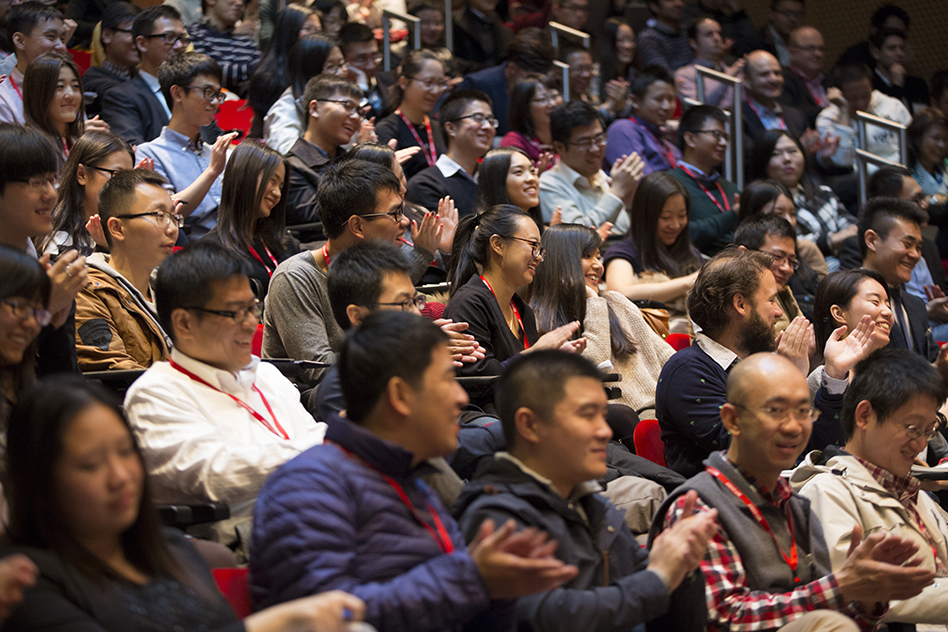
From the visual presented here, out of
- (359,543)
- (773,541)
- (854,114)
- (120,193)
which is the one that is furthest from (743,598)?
(854,114)

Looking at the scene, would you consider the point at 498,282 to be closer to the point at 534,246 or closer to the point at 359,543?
the point at 534,246

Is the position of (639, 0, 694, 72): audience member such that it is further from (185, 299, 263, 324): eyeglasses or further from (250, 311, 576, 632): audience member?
(250, 311, 576, 632): audience member

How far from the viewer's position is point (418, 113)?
5.52 meters

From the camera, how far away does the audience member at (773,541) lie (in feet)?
6.74

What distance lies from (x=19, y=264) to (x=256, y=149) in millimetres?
1844

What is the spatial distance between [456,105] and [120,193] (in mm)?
2497

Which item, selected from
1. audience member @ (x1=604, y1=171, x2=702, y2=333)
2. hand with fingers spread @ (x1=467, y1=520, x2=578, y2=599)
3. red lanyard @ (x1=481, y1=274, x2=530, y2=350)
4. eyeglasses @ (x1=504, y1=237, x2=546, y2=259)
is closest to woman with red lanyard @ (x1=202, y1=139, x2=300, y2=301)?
red lanyard @ (x1=481, y1=274, x2=530, y2=350)

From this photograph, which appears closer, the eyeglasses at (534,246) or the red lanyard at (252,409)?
the red lanyard at (252,409)

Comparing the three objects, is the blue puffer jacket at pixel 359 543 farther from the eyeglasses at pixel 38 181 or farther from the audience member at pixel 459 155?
the audience member at pixel 459 155

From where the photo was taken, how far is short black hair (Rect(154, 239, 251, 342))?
2.16 metres

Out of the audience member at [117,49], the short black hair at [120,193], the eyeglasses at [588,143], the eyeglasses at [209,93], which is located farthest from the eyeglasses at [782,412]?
the audience member at [117,49]

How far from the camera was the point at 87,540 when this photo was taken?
1482mm

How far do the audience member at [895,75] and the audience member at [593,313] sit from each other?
556cm

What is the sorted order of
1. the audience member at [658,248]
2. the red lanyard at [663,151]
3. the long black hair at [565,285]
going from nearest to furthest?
the long black hair at [565,285]
the audience member at [658,248]
the red lanyard at [663,151]
